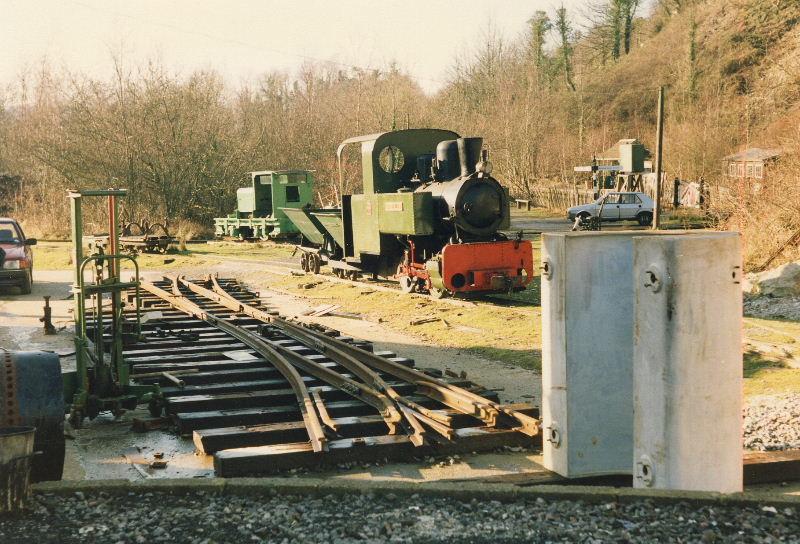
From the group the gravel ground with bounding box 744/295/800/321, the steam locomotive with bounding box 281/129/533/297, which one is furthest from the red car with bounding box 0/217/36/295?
the gravel ground with bounding box 744/295/800/321

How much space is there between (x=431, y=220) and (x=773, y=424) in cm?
870

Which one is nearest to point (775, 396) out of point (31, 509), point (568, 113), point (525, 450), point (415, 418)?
point (525, 450)

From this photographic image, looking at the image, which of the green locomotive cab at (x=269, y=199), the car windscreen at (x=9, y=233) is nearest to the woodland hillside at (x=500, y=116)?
the green locomotive cab at (x=269, y=199)

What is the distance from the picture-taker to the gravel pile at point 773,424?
20.6 feet

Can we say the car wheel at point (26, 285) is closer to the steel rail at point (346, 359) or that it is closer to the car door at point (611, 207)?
the steel rail at point (346, 359)

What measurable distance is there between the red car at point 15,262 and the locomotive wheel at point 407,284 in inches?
298

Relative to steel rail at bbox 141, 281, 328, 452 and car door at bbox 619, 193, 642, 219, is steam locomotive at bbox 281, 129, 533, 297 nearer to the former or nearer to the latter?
steel rail at bbox 141, 281, 328, 452

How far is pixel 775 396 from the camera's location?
768cm

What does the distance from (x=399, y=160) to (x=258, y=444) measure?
10.7 metres

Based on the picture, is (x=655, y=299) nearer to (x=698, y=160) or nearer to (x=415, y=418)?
(x=415, y=418)

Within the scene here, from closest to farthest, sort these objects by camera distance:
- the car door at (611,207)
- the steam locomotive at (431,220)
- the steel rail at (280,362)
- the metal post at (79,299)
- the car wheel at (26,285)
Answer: the steel rail at (280,362)
the metal post at (79,299)
the steam locomotive at (431,220)
the car wheel at (26,285)
the car door at (611,207)

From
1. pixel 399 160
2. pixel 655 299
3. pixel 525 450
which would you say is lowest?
pixel 525 450

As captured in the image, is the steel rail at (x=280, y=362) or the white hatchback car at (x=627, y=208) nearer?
the steel rail at (x=280, y=362)

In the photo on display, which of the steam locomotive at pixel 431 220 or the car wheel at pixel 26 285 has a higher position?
the steam locomotive at pixel 431 220
